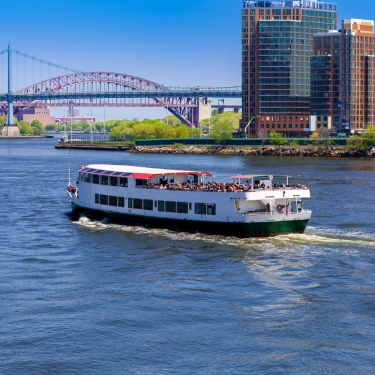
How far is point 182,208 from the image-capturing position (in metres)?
40.6

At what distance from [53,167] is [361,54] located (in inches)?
3079

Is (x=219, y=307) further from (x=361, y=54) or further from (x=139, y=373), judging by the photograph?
(x=361, y=54)

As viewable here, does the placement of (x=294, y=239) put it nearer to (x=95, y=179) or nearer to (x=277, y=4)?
(x=95, y=179)

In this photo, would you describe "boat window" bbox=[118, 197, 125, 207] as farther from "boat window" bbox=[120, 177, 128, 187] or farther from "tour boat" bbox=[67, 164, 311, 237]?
"boat window" bbox=[120, 177, 128, 187]

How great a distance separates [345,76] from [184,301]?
13325 cm

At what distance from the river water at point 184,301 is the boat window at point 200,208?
1.15 meters

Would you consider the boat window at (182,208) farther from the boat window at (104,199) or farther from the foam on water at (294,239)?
the boat window at (104,199)

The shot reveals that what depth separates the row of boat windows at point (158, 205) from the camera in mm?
39588

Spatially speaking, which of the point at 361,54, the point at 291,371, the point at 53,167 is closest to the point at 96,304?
the point at 291,371

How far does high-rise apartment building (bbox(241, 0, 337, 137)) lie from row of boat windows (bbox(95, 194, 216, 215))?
407 feet

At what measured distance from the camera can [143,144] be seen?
16412cm

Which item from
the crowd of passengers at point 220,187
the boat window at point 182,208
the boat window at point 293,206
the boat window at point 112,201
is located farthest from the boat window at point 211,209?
the boat window at point 112,201

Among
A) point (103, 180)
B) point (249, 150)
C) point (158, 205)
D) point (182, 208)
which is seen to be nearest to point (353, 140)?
point (249, 150)

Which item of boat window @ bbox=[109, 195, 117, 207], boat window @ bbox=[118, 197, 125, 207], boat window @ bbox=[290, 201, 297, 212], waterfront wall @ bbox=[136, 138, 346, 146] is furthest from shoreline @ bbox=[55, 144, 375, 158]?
boat window @ bbox=[290, 201, 297, 212]
